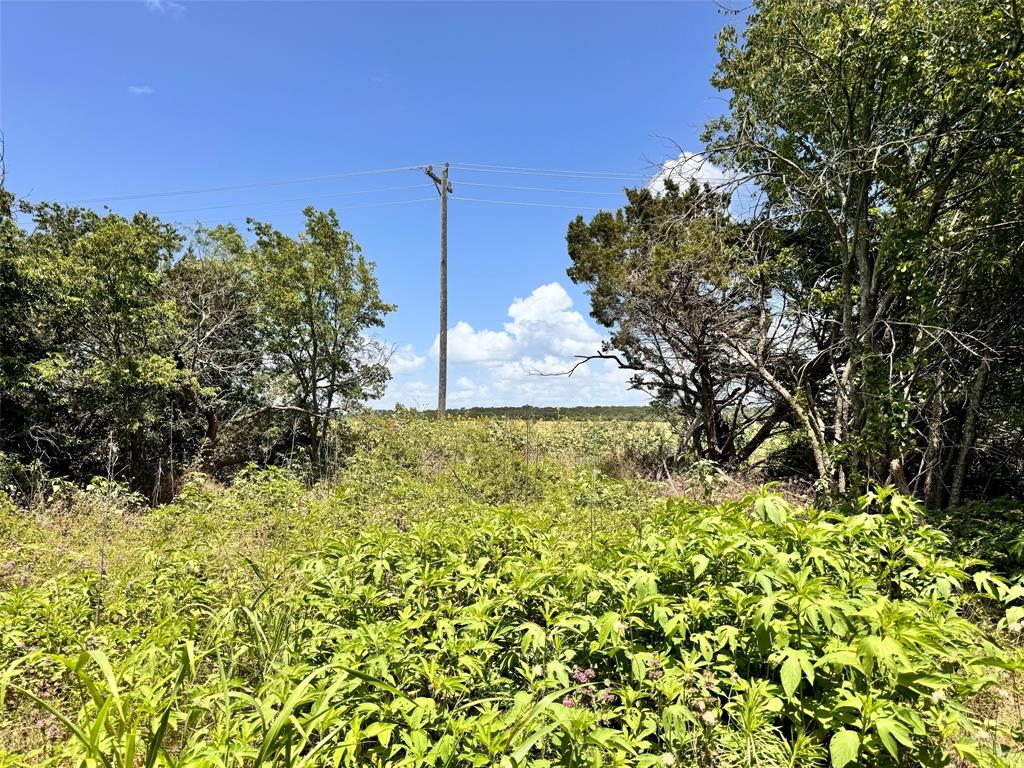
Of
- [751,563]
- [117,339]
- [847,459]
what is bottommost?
[751,563]

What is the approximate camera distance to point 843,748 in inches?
56.7

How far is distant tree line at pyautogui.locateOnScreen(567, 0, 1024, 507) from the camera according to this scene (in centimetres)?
437

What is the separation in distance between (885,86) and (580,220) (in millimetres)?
7824

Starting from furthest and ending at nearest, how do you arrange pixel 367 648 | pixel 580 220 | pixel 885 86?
pixel 580 220 → pixel 885 86 → pixel 367 648

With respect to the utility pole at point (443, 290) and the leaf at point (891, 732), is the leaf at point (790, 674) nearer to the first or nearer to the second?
the leaf at point (891, 732)

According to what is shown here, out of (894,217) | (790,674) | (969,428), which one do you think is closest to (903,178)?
(894,217)

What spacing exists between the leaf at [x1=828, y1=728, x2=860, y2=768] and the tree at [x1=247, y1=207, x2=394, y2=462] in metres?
10.3

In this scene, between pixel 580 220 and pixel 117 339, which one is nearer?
pixel 117 339

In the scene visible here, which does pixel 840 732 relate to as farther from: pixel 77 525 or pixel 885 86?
pixel 77 525

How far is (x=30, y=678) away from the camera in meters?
2.55

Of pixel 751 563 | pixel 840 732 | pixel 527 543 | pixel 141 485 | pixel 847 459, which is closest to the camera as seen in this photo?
pixel 840 732

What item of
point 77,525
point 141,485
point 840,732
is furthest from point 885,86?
point 141,485

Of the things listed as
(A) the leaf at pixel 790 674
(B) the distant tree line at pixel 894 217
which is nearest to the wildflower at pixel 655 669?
(A) the leaf at pixel 790 674

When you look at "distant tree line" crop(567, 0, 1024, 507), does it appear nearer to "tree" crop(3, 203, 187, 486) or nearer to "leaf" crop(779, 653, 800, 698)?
"leaf" crop(779, 653, 800, 698)
